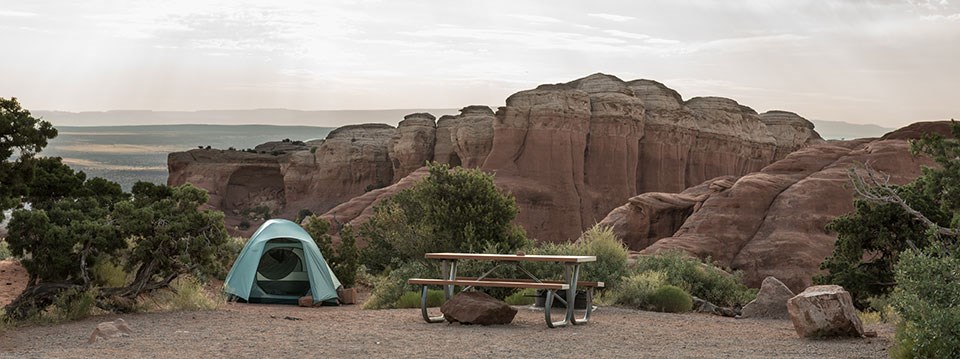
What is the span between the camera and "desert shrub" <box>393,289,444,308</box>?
17328 mm

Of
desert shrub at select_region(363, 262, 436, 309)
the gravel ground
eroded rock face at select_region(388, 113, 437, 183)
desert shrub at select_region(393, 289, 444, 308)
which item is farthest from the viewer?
eroded rock face at select_region(388, 113, 437, 183)

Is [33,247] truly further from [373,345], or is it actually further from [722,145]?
[722,145]

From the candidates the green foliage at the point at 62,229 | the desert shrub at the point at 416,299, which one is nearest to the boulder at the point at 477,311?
the desert shrub at the point at 416,299

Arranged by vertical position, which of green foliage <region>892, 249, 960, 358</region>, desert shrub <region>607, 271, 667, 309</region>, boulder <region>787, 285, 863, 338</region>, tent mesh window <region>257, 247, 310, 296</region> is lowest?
tent mesh window <region>257, 247, 310, 296</region>

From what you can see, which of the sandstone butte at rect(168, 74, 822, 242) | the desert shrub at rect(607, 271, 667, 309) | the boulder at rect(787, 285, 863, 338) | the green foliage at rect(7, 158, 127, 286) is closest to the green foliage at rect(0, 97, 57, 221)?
the green foliage at rect(7, 158, 127, 286)

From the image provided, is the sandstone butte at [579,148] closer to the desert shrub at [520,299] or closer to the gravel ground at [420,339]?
the desert shrub at [520,299]

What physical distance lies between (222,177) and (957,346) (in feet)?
274

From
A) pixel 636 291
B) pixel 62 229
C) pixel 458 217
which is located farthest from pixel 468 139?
pixel 62 229

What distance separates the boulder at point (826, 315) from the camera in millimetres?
12031

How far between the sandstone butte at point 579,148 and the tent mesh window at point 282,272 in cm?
2930

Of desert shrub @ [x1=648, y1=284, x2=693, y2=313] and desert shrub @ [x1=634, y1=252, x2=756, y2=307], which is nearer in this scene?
desert shrub @ [x1=648, y1=284, x2=693, y2=313]

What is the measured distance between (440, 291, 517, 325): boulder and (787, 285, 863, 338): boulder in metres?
3.77

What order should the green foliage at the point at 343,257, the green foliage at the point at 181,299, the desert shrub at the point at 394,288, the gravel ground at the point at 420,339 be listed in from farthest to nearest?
the green foliage at the point at 343,257
the desert shrub at the point at 394,288
the green foliage at the point at 181,299
the gravel ground at the point at 420,339

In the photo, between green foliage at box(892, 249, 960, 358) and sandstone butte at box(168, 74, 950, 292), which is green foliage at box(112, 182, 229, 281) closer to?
green foliage at box(892, 249, 960, 358)
